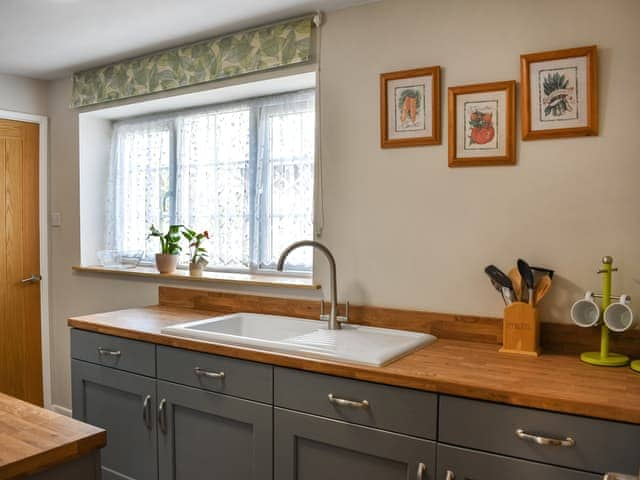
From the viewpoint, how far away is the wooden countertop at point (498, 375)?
53.9 inches

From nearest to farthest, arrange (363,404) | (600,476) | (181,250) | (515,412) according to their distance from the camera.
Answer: (600,476)
(515,412)
(363,404)
(181,250)

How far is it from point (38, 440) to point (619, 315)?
164cm

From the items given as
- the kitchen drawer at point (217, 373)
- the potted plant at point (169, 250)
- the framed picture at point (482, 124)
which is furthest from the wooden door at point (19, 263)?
the framed picture at point (482, 124)

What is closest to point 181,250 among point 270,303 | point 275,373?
point 270,303

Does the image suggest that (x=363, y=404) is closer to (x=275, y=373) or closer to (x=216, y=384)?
(x=275, y=373)

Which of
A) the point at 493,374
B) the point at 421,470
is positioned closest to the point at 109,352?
the point at 421,470

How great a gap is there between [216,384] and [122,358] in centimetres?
57

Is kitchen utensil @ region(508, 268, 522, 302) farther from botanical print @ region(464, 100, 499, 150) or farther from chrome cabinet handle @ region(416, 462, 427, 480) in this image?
chrome cabinet handle @ region(416, 462, 427, 480)

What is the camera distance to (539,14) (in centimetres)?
190

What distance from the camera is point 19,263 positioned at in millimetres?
3566

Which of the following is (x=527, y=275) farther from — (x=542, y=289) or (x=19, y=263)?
(x=19, y=263)

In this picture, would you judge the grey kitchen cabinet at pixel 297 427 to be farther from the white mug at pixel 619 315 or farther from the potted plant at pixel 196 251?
the potted plant at pixel 196 251

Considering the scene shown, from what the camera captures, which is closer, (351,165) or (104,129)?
(351,165)

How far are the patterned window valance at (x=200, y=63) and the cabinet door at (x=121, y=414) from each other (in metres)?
1.50
